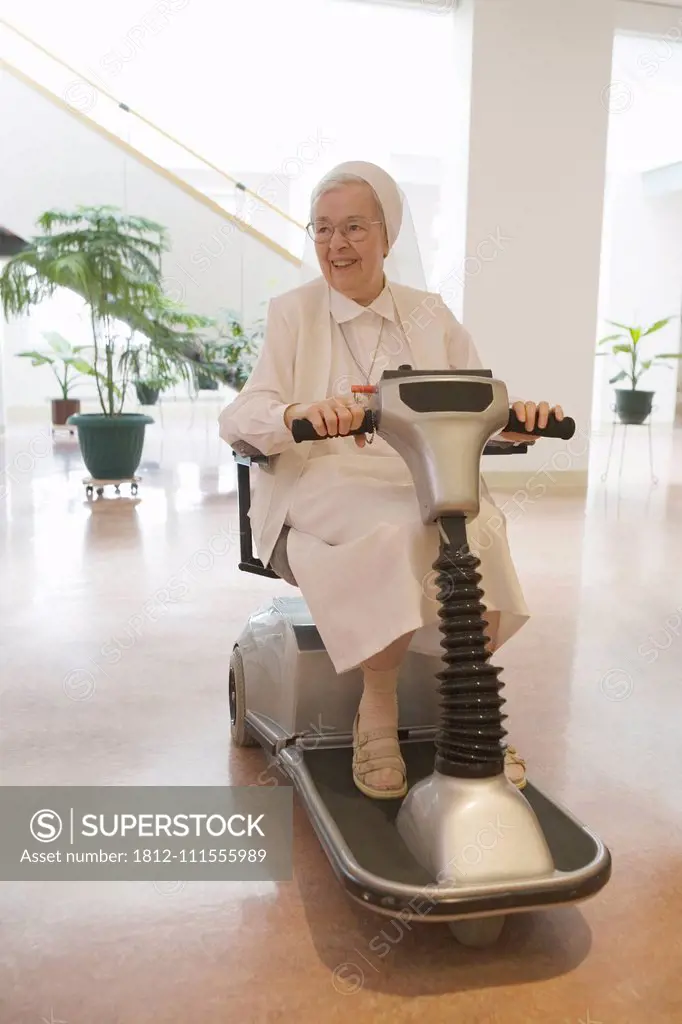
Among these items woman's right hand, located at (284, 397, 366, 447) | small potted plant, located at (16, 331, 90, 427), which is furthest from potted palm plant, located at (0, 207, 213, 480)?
woman's right hand, located at (284, 397, 366, 447)

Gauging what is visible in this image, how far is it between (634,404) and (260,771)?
491 centimetres

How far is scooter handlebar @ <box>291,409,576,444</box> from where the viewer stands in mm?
1557

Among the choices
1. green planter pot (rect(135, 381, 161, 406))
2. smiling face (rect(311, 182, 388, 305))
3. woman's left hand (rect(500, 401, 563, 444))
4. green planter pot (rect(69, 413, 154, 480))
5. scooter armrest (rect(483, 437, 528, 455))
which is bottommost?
green planter pot (rect(69, 413, 154, 480))

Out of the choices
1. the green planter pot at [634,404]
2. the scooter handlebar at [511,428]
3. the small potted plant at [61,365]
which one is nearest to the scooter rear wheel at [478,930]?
the scooter handlebar at [511,428]

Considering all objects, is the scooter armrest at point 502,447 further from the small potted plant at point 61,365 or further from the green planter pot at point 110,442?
the small potted plant at point 61,365

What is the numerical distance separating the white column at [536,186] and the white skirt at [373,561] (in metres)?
4.22

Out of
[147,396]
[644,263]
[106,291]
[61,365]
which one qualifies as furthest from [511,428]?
[644,263]

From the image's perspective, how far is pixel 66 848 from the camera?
172 centimetres

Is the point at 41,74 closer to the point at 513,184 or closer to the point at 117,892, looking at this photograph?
the point at 513,184

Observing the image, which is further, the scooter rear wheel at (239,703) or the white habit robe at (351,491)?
the scooter rear wheel at (239,703)

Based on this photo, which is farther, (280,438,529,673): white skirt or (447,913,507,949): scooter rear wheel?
(280,438,529,673): white skirt

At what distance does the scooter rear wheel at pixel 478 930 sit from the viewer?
1.39 metres

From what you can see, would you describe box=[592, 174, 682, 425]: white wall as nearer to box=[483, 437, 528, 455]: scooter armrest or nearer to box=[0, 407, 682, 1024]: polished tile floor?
box=[0, 407, 682, 1024]: polished tile floor

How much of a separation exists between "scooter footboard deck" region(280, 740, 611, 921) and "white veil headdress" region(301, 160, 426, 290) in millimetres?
1116
